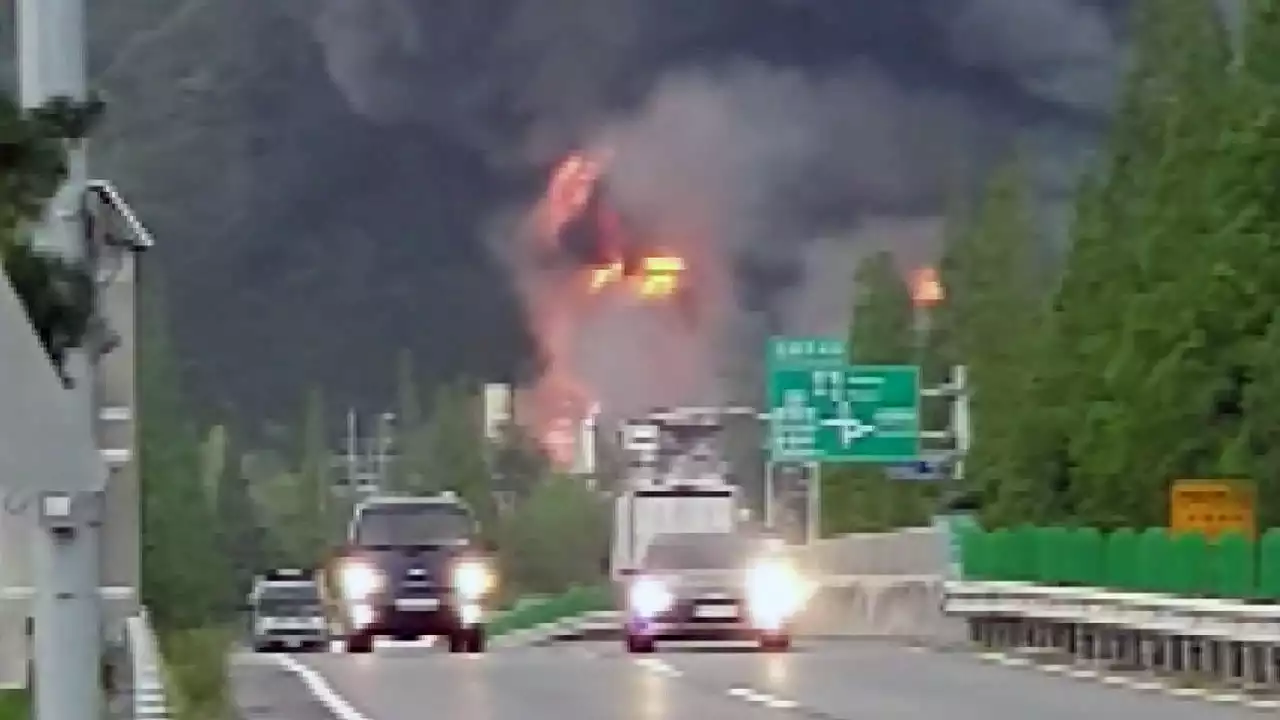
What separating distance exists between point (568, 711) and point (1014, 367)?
158ft

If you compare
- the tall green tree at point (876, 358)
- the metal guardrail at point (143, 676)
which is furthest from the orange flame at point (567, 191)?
the metal guardrail at point (143, 676)

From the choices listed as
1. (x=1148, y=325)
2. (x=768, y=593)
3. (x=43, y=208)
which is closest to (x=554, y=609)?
(x=1148, y=325)

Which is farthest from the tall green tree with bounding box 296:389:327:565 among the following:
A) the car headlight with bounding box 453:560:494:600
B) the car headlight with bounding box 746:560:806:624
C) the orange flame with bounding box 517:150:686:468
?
the car headlight with bounding box 746:560:806:624

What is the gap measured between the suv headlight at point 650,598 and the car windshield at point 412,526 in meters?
5.77

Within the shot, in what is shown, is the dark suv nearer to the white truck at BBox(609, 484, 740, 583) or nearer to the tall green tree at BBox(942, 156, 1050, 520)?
the white truck at BBox(609, 484, 740, 583)

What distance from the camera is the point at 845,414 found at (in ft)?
199

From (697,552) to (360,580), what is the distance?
227 inches

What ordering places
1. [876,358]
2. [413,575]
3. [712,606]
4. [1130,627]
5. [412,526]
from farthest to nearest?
[876,358]
[412,526]
[413,575]
[712,606]
[1130,627]

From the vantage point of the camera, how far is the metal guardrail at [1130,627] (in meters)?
30.2

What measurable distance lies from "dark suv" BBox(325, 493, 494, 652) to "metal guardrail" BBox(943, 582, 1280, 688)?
6606 millimetres

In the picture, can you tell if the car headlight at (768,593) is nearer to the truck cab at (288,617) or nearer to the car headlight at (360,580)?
the car headlight at (360,580)

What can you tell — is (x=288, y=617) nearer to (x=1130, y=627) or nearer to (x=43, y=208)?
(x=1130, y=627)

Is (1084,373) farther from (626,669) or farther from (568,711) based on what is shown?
(568,711)

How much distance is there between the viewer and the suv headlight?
1527 inches
